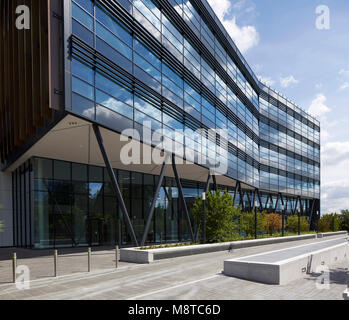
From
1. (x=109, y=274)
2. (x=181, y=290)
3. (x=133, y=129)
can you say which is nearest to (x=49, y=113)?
(x=133, y=129)

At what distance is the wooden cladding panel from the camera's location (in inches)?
635

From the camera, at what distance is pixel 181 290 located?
32.6 feet

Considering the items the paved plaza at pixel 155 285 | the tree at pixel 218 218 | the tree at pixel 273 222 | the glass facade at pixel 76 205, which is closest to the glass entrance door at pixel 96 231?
the glass facade at pixel 76 205

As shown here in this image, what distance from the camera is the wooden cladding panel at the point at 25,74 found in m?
16.1

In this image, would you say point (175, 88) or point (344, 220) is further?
point (344, 220)

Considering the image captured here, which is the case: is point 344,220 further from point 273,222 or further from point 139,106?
point 139,106

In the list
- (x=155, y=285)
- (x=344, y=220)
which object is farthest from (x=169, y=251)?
(x=344, y=220)

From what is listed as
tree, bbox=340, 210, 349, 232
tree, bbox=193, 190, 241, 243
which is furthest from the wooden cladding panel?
tree, bbox=340, 210, 349, 232

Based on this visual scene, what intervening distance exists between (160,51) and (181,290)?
61.8ft

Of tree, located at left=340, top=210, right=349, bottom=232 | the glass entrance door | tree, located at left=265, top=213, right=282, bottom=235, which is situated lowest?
tree, located at left=340, top=210, right=349, bottom=232

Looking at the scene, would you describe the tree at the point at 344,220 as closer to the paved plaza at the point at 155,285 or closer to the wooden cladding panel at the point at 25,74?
the paved plaza at the point at 155,285

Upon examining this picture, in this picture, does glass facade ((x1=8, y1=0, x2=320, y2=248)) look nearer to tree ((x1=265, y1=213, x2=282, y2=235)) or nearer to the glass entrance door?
the glass entrance door

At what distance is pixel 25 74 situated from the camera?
19.7 m
